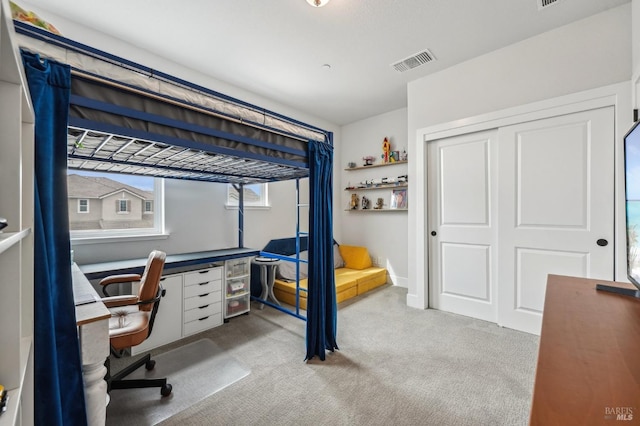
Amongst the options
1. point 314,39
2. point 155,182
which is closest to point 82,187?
point 155,182

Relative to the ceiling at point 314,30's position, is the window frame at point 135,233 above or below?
A: below

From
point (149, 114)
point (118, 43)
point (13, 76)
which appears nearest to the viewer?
point (13, 76)

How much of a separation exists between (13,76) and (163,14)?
2.03 metres

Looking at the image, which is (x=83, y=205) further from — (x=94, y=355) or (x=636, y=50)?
(x=636, y=50)

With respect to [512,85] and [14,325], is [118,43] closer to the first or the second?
[14,325]

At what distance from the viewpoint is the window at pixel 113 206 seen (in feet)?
8.22

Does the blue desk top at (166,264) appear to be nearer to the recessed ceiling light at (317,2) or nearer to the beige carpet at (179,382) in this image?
the beige carpet at (179,382)

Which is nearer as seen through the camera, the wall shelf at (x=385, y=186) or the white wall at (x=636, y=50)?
the white wall at (x=636, y=50)

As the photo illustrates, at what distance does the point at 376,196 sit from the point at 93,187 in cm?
374

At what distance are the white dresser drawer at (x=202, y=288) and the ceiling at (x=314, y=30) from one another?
92.6 inches

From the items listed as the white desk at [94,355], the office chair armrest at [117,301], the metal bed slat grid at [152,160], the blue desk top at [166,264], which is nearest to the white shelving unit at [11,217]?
the white desk at [94,355]

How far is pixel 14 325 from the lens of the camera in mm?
695

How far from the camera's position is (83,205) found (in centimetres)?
254

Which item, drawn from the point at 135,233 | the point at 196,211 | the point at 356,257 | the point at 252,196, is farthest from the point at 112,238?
the point at 356,257
